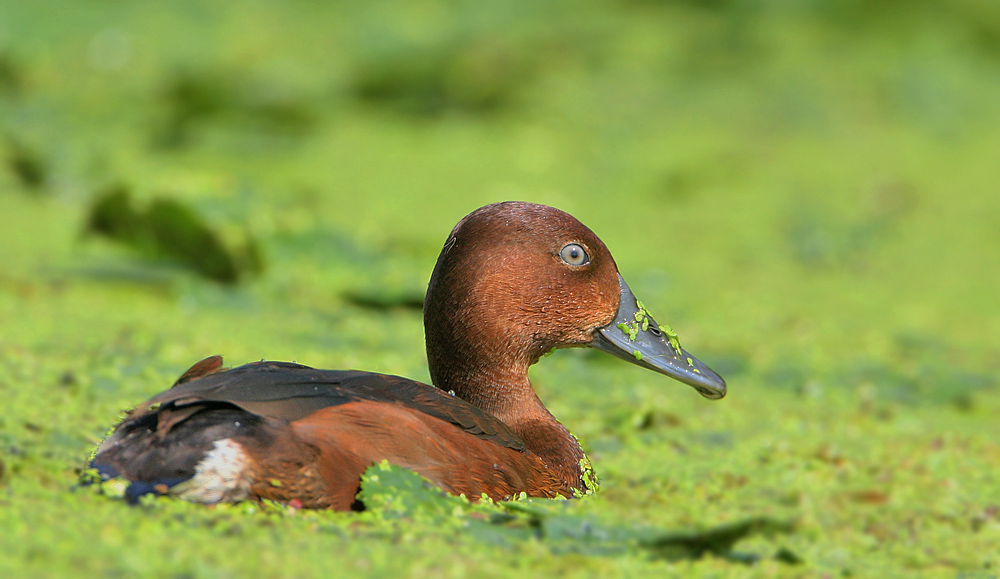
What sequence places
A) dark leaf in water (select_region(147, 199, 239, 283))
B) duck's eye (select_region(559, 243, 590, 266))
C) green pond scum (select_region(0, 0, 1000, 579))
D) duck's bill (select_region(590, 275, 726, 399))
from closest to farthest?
green pond scum (select_region(0, 0, 1000, 579))
duck's eye (select_region(559, 243, 590, 266))
duck's bill (select_region(590, 275, 726, 399))
dark leaf in water (select_region(147, 199, 239, 283))

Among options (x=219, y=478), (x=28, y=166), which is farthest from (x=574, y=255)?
(x=28, y=166)

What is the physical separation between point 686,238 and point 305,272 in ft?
9.17

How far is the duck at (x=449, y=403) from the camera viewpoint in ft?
9.00

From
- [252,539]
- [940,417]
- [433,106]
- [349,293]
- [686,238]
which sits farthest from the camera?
[433,106]

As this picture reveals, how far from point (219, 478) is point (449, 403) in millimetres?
680

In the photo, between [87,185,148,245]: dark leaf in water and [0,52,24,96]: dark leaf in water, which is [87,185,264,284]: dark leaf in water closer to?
[87,185,148,245]: dark leaf in water

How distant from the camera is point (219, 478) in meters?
2.72

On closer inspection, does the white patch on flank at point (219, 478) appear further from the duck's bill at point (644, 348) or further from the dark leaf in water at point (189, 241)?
the dark leaf in water at point (189, 241)

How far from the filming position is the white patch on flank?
271cm

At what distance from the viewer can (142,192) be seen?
652cm

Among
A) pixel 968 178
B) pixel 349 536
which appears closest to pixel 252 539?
pixel 349 536

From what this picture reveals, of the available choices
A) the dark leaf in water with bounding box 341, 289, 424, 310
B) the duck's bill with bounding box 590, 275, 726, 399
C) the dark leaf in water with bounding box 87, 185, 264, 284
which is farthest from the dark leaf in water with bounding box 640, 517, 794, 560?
the dark leaf in water with bounding box 87, 185, 264, 284

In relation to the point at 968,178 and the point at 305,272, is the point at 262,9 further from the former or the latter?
the point at 968,178

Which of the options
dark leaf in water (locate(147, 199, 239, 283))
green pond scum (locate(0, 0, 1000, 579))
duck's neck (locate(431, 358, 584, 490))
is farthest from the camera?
dark leaf in water (locate(147, 199, 239, 283))
